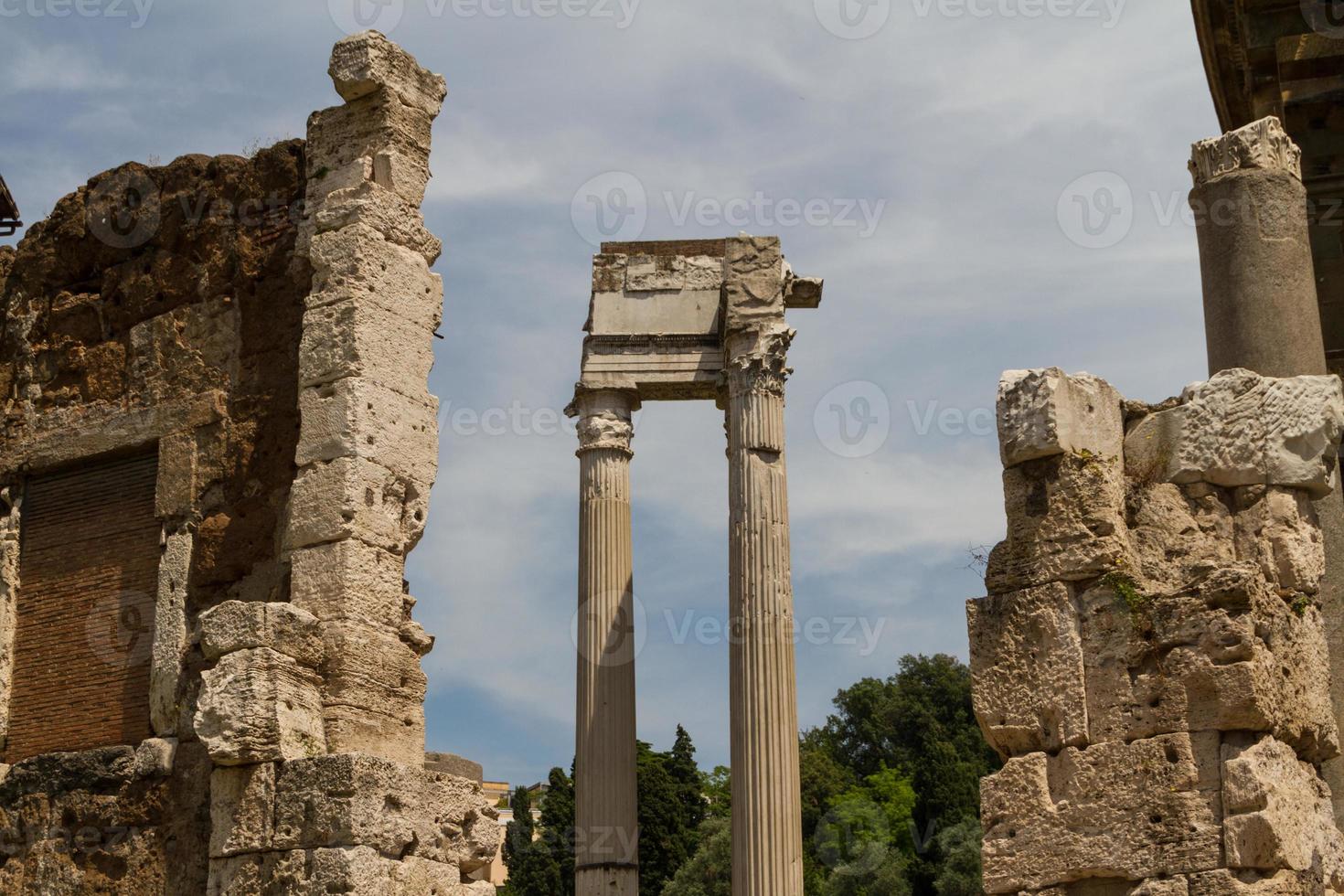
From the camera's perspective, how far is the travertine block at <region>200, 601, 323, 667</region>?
922 centimetres

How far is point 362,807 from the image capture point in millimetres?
8859

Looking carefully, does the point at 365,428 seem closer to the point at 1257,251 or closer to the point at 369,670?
the point at 369,670

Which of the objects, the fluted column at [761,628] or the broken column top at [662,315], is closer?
the fluted column at [761,628]

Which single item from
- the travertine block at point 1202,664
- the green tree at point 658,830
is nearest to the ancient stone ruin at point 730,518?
the travertine block at point 1202,664

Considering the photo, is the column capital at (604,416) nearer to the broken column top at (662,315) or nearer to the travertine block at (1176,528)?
the broken column top at (662,315)

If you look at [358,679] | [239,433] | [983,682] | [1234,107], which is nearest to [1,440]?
[239,433]

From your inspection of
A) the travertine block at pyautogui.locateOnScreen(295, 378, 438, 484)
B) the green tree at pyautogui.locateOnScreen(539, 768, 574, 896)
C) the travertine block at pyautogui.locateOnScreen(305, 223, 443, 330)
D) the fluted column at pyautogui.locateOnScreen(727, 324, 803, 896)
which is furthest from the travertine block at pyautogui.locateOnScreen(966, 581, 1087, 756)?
the green tree at pyautogui.locateOnScreen(539, 768, 574, 896)

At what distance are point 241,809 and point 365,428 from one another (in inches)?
83.9

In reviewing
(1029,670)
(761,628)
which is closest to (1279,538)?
(1029,670)

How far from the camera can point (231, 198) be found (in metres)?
11.0

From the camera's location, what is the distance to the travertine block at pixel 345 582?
9562 millimetres

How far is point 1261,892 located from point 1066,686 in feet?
3.60

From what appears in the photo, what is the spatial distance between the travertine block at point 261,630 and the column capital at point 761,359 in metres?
12.8

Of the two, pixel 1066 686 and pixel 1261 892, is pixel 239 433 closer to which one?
pixel 1066 686
